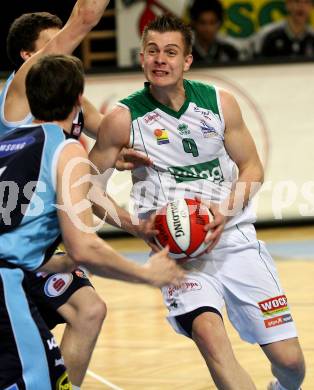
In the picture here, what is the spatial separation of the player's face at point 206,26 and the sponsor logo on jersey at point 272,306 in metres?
7.63

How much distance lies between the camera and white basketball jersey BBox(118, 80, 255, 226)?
5637 mm

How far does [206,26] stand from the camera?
12.9m

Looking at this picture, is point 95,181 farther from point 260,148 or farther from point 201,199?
point 260,148

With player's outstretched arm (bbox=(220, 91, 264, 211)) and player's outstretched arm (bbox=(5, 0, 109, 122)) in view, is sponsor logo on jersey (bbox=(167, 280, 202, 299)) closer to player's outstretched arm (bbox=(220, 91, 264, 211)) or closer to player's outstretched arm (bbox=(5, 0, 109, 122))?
player's outstretched arm (bbox=(220, 91, 264, 211))

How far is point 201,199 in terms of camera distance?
559 cm

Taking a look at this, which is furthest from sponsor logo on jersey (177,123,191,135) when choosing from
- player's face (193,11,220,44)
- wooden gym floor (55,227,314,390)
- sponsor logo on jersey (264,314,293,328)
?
player's face (193,11,220,44)

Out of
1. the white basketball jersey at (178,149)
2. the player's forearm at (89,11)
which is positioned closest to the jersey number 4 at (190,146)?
the white basketball jersey at (178,149)

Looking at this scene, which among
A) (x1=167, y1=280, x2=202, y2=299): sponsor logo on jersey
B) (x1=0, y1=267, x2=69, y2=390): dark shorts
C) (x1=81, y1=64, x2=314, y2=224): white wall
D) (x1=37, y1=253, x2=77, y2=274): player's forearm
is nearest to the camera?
(x1=0, y1=267, x2=69, y2=390): dark shorts

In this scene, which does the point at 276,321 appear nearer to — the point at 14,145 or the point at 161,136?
the point at 161,136

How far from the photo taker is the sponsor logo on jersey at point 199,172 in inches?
222

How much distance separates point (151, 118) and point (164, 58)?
0.33 m

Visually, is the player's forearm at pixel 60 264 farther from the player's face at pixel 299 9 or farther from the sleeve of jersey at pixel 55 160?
the player's face at pixel 299 9

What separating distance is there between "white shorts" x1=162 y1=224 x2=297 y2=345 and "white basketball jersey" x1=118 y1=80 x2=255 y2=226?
301 millimetres

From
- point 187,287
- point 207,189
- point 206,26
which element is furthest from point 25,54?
point 206,26
